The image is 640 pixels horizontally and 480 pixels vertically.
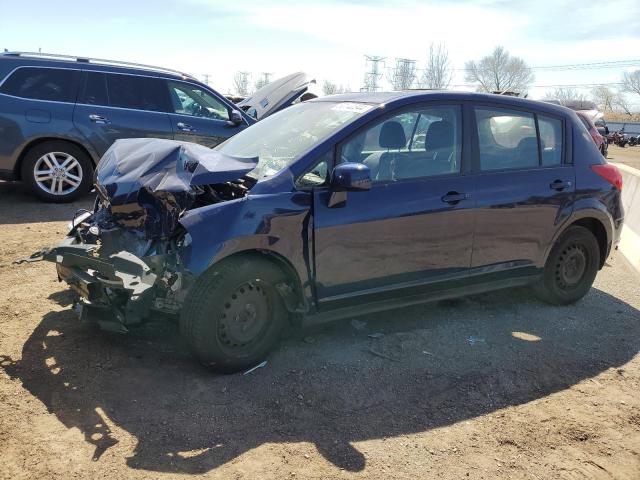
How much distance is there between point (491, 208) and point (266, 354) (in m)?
2.09

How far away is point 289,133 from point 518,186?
191 cm

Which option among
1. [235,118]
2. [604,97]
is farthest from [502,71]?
[235,118]

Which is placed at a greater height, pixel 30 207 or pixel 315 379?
pixel 30 207

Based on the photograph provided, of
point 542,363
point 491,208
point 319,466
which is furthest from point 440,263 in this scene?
point 319,466

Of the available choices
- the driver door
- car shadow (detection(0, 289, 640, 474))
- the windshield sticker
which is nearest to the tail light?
car shadow (detection(0, 289, 640, 474))

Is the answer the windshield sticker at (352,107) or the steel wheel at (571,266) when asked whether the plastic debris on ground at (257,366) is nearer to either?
the windshield sticker at (352,107)

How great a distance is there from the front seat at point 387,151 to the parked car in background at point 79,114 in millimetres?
4678

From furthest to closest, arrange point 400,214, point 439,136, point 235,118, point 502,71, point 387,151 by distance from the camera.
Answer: point 502,71 → point 235,118 → point 439,136 → point 387,151 → point 400,214

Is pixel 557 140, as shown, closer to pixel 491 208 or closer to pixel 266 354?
pixel 491 208

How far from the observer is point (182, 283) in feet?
10.5

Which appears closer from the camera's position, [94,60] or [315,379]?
[315,379]

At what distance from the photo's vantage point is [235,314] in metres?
3.46

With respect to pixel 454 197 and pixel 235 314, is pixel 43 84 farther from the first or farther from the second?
pixel 454 197

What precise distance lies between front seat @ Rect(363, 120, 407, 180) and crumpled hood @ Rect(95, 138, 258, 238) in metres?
0.84
